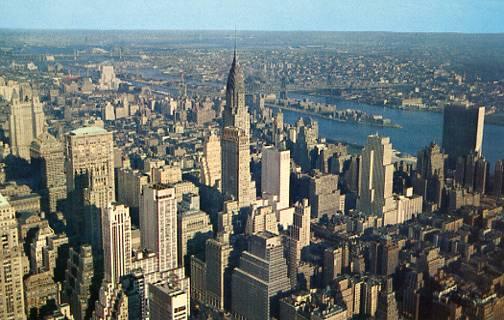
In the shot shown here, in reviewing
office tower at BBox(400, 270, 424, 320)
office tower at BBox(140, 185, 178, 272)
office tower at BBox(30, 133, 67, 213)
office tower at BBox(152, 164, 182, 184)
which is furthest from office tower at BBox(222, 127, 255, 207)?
office tower at BBox(400, 270, 424, 320)

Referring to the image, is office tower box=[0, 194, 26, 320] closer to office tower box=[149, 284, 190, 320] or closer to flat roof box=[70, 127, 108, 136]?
office tower box=[149, 284, 190, 320]

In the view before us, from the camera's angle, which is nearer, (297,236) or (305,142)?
(297,236)

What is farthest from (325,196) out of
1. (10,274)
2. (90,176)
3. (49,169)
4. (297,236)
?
(10,274)

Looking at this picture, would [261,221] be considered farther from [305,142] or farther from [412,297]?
[305,142]

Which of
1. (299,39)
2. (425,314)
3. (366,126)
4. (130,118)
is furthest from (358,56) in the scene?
(130,118)

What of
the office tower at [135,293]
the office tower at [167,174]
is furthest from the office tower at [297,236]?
the office tower at [167,174]

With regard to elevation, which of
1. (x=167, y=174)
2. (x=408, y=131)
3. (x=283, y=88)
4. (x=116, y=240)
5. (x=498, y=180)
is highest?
(x=283, y=88)

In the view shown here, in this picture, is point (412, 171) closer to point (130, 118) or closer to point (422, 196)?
point (422, 196)
